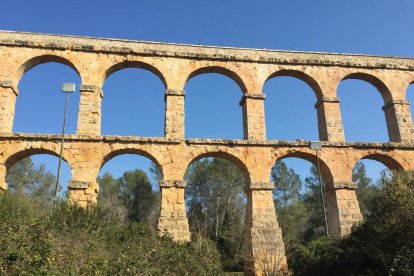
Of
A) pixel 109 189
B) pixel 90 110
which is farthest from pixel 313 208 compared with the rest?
pixel 90 110

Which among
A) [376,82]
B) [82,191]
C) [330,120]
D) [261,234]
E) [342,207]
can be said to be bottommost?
[261,234]

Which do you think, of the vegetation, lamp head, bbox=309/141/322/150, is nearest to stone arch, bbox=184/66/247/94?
lamp head, bbox=309/141/322/150

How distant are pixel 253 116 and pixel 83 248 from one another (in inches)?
359

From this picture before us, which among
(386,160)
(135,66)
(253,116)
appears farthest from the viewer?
(135,66)

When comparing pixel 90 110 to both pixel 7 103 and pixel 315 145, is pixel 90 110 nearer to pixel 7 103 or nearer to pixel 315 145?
pixel 7 103

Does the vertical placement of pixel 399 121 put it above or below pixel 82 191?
above

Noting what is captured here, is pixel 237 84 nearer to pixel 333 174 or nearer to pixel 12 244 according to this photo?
pixel 333 174

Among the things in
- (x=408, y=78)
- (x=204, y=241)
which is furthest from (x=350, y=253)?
(x=408, y=78)

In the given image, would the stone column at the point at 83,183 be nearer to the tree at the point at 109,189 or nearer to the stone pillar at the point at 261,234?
the stone pillar at the point at 261,234

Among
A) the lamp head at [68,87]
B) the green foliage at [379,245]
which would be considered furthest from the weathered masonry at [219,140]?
the green foliage at [379,245]

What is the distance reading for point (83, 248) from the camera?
7914mm

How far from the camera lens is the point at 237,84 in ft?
53.4

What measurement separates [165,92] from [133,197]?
17327mm

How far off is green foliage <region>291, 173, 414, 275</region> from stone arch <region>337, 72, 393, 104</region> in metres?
6.06
